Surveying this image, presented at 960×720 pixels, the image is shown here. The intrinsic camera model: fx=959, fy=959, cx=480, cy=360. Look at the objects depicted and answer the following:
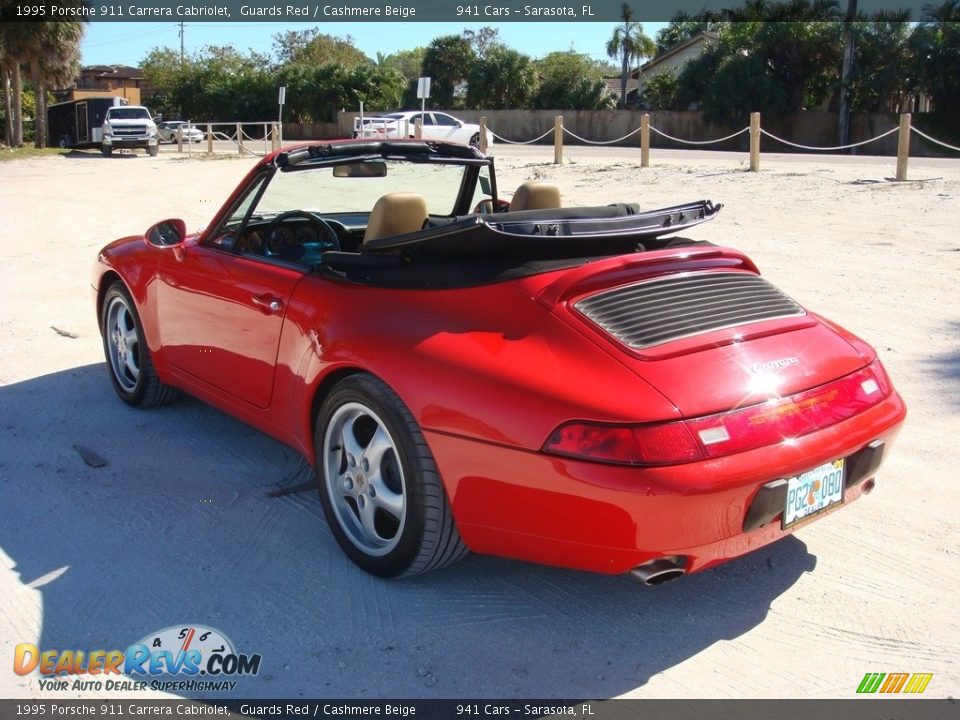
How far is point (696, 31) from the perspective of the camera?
60938mm

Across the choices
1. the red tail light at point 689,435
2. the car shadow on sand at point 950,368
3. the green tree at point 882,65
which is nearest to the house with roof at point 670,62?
the green tree at point 882,65

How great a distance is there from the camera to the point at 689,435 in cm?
278

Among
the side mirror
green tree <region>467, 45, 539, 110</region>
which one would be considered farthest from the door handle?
green tree <region>467, 45, 539, 110</region>

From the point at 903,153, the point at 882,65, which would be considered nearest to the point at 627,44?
the point at 882,65

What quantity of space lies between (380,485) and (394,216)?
1.12 metres

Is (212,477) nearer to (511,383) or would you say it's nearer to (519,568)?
(519,568)

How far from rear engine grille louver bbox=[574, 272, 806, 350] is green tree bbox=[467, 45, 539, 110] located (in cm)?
5233

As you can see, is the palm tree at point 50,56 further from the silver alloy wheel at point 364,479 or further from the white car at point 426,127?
the silver alloy wheel at point 364,479

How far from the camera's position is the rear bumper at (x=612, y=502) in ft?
8.93

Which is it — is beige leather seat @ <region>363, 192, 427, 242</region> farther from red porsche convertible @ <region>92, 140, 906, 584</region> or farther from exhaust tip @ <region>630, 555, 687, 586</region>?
exhaust tip @ <region>630, 555, 687, 586</region>

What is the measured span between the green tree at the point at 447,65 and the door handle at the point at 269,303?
53.4m

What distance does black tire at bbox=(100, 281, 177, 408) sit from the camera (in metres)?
5.16

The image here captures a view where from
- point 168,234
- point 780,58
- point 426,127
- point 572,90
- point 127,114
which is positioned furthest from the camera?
point 572,90

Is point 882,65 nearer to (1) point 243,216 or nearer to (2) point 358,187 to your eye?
(2) point 358,187
